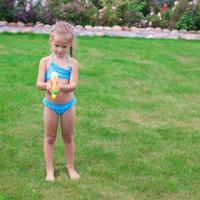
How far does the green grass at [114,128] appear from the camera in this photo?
4.82 metres

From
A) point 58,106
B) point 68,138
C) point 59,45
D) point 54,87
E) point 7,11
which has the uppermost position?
point 59,45

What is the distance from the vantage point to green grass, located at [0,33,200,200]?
15.8ft

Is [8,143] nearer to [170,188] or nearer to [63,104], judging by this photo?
[63,104]

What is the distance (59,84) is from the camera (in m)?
4.64

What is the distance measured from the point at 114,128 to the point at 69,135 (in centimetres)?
134

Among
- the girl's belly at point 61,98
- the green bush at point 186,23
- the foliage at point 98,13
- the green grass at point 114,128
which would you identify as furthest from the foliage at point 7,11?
the girl's belly at point 61,98

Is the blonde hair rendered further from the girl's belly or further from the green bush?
the green bush

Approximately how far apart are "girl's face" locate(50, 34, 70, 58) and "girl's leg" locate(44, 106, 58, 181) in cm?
47

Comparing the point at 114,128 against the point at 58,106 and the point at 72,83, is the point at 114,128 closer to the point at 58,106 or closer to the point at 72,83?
the point at 58,106

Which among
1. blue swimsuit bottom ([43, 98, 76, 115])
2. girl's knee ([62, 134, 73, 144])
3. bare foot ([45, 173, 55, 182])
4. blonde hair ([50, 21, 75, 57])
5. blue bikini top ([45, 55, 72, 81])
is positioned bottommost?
bare foot ([45, 173, 55, 182])

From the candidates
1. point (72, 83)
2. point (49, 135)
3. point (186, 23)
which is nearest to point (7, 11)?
point (186, 23)

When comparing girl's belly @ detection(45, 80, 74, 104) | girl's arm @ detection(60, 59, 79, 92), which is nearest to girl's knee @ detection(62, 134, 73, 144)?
girl's belly @ detection(45, 80, 74, 104)

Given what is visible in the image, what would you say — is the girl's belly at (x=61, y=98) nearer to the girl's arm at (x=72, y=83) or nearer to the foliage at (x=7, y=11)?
the girl's arm at (x=72, y=83)

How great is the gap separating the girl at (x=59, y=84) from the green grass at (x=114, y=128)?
0.29 meters
